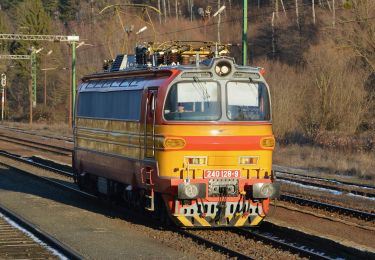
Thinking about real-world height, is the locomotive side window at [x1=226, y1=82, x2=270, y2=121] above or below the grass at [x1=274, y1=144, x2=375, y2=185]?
above

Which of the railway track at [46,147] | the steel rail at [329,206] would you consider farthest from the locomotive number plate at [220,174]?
the railway track at [46,147]

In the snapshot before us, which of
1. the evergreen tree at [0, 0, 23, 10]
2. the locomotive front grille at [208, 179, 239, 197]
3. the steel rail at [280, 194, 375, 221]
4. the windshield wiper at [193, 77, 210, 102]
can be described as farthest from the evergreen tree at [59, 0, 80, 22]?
the locomotive front grille at [208, 179, 239, 197]

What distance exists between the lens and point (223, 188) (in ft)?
42.9

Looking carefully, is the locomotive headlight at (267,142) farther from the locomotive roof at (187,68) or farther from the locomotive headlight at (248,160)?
Answer: the locomotive roof at (187,68)

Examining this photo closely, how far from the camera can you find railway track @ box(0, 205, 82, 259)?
11.2m

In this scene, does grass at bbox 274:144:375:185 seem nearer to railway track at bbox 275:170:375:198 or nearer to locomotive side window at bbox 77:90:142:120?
railway track at bbox 275:170:375:198

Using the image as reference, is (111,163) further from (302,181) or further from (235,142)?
(302,181)

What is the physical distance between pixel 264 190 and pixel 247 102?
61.5 inches

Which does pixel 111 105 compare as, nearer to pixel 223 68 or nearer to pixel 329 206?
pixel 223 68

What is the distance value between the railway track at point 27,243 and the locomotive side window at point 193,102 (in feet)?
9.43

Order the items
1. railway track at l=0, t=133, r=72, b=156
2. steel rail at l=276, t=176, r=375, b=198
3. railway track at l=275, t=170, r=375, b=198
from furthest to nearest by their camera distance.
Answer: railway track at l=0, t=133, r=72, b=156 → railway track at l=275, t=170, r=375, b=198 → steel rail at l=276, t=176, r=375, b=198

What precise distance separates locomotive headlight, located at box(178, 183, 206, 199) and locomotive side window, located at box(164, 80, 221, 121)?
1.14 m

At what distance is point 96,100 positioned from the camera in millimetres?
17094

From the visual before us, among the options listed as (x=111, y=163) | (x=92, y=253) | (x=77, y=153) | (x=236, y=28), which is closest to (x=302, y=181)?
(x=77, y=153)
